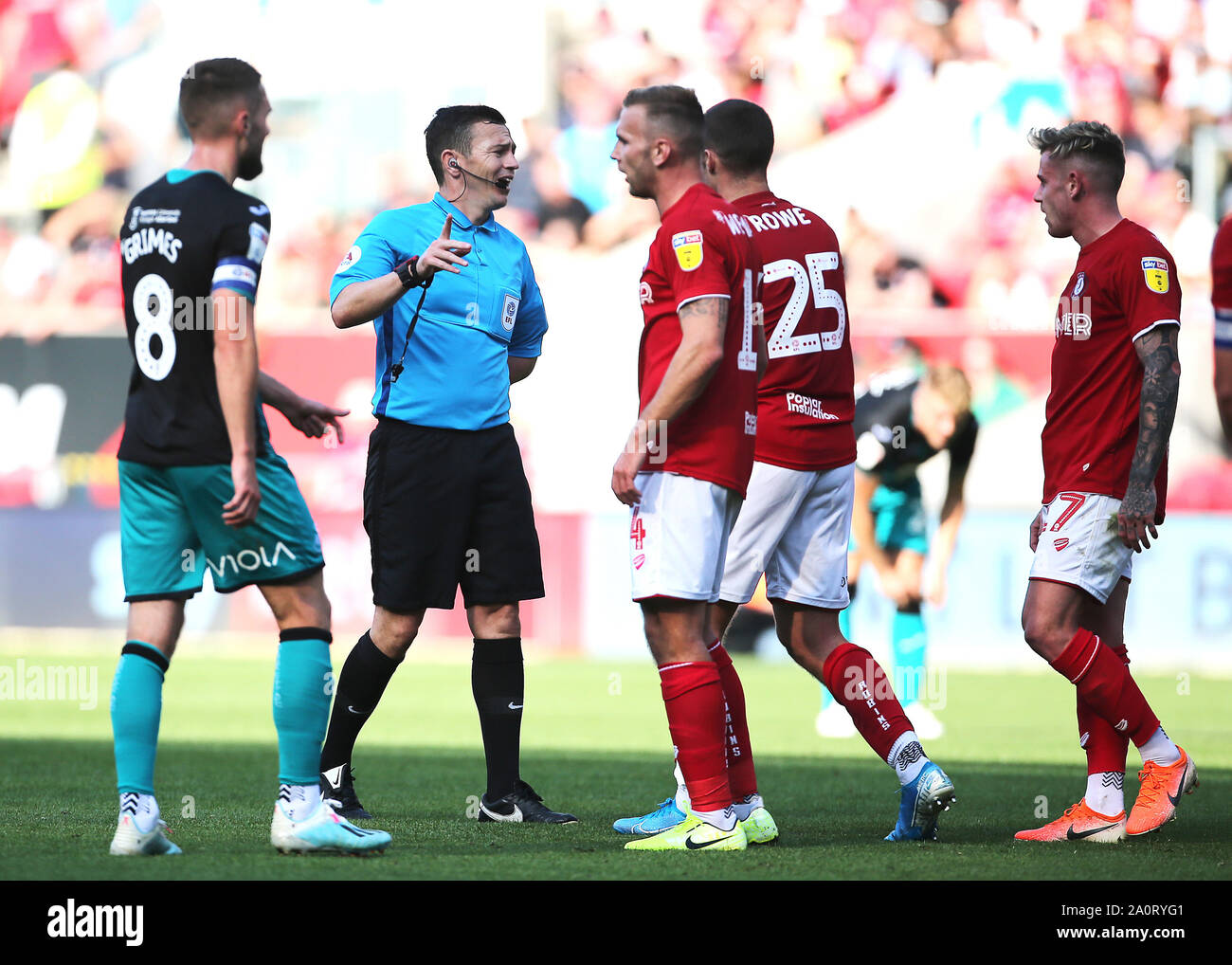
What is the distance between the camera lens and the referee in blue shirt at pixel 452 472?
5531mm

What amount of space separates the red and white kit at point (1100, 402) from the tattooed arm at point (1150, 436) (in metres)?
0.09

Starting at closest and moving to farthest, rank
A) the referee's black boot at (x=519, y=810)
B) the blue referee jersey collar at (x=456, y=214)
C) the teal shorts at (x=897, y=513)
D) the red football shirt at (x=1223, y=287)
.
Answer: the red football shirt at (x=1223, y=287) → the referee's black boot at (x=519, y=810) → the blue referee jersey collar at (x=456, y=214) → the teal shorts at (x=897, y=513)

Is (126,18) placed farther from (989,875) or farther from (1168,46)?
(989,875)

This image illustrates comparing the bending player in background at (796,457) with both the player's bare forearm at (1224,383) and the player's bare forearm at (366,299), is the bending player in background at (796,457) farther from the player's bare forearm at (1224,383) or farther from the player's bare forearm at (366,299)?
the player's bare forearm at (1224,383)

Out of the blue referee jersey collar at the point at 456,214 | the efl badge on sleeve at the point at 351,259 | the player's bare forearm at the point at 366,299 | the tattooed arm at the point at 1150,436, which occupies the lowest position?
the tattooed arm at the point at 1150,436

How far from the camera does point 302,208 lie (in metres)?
17.2

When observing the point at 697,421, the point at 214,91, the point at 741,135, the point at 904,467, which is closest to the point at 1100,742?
the point at 697,421

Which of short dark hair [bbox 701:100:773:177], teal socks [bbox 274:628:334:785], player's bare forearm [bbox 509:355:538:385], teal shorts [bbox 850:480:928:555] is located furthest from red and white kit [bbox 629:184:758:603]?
teal shorts [bbox 850:480:928:555]

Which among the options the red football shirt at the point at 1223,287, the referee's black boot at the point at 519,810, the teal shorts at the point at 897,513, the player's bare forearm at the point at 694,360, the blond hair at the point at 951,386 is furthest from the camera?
the blond hair at the point at 951,386

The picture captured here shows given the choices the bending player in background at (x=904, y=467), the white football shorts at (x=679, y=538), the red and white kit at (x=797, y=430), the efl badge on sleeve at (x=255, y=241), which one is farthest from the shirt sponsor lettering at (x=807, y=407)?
the bending player in background at (x=904, y=467)

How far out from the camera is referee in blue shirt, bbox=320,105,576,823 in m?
5.53

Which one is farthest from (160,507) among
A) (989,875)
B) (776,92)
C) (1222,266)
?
(776,92)

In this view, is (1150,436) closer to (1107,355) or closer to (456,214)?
(1107,355)

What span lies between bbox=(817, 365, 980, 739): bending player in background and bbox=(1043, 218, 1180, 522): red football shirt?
3.99 meters
